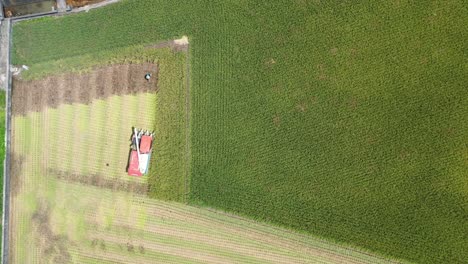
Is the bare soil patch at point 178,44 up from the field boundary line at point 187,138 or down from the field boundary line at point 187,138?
up

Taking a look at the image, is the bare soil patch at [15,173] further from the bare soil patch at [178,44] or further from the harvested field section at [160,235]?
the bare soil patch at [178,44]

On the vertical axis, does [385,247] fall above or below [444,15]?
below

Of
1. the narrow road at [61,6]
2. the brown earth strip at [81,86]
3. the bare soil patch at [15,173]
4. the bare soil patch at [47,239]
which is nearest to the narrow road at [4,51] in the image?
the brown earth strip at [81,86]

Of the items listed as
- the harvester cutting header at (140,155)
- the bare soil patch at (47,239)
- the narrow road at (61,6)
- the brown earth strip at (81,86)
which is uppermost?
the narrow road at (61,6)

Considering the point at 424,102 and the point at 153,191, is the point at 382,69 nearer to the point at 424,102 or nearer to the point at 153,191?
the point at 424,102

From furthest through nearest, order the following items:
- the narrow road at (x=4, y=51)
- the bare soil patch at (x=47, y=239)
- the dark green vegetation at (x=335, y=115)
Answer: the narrow road at (x=4, y=51) < the bare soil patch at (x=47, y=239) < the dark green vegetation at (x=335, y=115)

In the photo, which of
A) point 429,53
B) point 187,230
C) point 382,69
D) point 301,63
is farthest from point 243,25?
point 187,230

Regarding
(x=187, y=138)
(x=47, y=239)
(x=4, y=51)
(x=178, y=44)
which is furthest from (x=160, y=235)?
(x=4, y=51)
